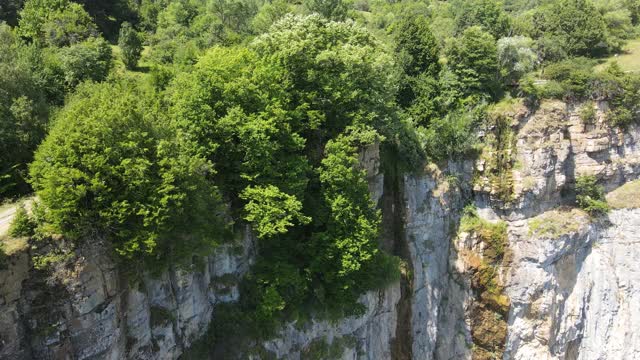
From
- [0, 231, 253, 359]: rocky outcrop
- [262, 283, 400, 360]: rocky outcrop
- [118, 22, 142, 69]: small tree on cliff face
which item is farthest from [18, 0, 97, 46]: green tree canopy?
[262, 283, 400, 360]: rocky outcrop

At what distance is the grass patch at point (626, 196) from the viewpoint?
35.7 m

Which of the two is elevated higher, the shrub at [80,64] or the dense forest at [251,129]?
the shrub at [80,64]

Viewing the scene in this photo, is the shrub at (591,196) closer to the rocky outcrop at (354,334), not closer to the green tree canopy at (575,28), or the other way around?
the green tree canopy at (575,28)

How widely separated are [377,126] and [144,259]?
54.0 ft

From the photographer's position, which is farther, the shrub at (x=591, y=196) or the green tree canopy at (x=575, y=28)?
the green tree canopy at (x=575, y=28)

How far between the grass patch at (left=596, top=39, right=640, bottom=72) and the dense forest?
6.17 meters

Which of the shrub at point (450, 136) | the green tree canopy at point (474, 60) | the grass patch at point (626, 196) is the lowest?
the grass patch at point (626, 196)

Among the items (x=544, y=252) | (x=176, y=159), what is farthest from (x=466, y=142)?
(x=176, y=159)

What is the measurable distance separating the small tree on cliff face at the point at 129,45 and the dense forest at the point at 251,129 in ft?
0.50

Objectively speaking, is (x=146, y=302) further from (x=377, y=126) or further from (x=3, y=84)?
(x=377, y=126)

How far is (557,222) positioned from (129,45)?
113ft

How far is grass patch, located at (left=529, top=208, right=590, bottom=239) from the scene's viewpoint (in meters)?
33.8

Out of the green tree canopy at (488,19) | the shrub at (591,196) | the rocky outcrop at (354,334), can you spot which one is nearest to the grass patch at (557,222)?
the shrub at (591,196)

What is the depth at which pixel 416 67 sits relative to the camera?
36312 millimetres
